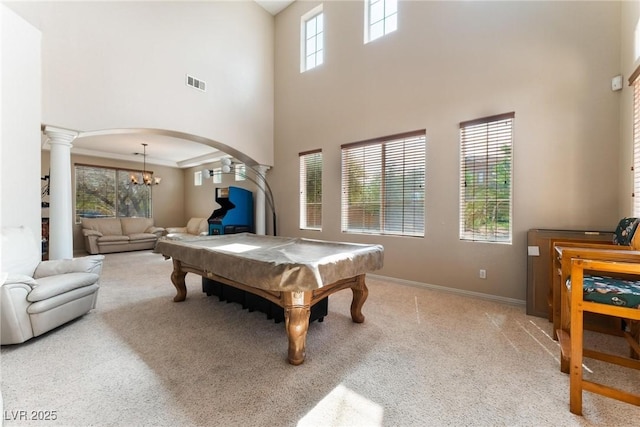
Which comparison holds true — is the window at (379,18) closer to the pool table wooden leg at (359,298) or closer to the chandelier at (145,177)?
the pool table wooden leg at (359,298)

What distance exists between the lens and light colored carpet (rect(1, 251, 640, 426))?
4.54ft

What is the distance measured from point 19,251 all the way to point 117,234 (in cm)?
541

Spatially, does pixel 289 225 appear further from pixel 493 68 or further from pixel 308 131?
pixel 493 68

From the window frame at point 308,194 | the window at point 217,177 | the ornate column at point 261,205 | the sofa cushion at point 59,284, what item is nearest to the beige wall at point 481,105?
the window frame at point 308,194

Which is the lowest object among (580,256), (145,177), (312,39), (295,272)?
(295,272)

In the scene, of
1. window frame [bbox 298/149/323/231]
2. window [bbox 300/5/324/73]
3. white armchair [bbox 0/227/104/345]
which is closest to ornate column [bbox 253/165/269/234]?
window frame [bbox 298/149/323/231]

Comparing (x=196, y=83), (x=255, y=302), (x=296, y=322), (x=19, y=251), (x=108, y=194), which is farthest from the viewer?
(x=108, y=194)

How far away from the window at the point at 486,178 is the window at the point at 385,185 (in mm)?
539

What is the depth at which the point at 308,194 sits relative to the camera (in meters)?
5.12

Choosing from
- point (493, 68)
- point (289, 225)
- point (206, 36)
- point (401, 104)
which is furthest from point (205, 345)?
point (206, 36)

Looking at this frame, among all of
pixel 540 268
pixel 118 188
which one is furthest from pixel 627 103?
pixel 118 188

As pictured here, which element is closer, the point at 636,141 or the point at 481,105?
the point at 636,141

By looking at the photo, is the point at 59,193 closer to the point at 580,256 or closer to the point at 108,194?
the point at 108,194

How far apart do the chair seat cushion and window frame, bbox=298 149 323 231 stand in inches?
148
